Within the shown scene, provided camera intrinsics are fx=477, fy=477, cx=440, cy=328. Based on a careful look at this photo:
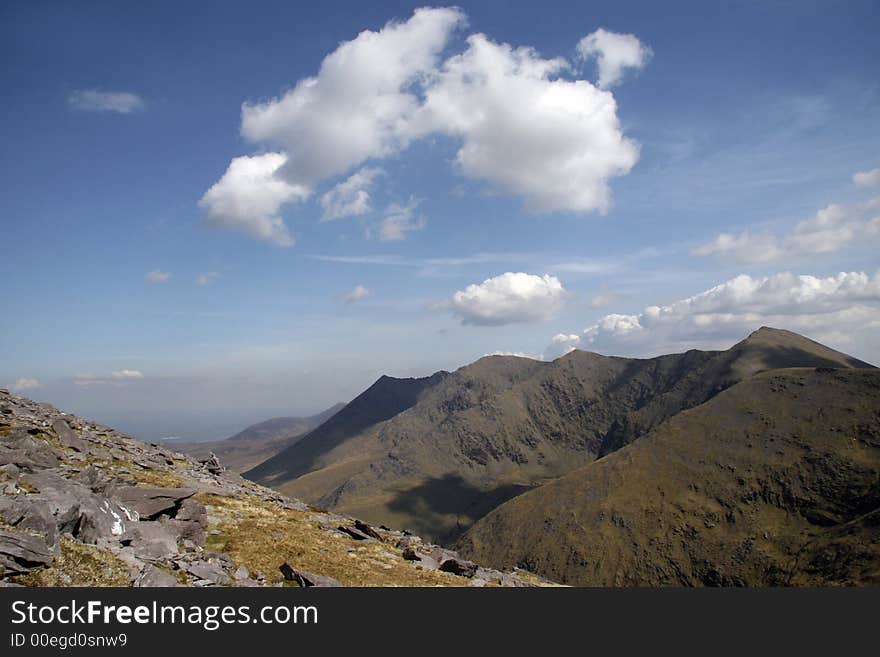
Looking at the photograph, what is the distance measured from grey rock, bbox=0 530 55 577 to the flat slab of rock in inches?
344

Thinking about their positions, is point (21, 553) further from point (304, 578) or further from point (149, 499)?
point (149, 499)

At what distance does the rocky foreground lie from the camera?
1853cm

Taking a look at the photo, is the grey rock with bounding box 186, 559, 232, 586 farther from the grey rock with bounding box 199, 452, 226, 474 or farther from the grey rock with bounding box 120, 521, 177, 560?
Result: the grey rock with bounding box 199, 452, 226, 474

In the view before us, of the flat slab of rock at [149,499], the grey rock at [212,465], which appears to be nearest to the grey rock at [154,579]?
the flat slab of rock at [149,499]

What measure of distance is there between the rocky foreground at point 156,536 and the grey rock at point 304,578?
0.05 meters

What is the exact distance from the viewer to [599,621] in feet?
61.2

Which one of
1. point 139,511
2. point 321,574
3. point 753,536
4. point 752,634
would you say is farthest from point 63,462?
point 753,536

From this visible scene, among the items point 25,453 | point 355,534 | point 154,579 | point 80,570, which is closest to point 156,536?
point 154,579

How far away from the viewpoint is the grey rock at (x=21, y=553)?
1631cm

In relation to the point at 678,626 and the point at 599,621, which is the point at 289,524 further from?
the point at 678,626

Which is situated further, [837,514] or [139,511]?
[837,514]

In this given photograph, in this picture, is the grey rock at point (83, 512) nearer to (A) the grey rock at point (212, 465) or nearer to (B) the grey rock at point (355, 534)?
(B) the grey rock at point (355, 534)

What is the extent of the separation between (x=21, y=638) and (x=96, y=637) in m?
2.13

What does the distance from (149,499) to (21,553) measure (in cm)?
1083
